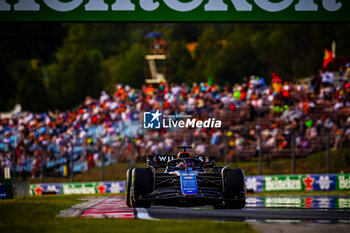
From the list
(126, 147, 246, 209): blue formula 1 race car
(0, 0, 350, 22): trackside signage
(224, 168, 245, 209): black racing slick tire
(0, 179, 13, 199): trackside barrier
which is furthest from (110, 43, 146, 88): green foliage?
(224, 168, 245, 209): black racing slick tire

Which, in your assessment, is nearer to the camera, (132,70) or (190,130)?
(190,130)

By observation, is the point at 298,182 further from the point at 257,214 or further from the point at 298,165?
the point at 257,214

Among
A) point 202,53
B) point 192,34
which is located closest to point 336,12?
point 202,53

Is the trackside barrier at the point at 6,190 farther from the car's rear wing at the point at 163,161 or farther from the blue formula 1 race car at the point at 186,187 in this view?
the blue formula 1 race car at the point at 186,187

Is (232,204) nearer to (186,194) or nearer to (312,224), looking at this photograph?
(186,194)

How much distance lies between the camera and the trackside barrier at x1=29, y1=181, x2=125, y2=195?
25.8 m

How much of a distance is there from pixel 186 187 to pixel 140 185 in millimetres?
959

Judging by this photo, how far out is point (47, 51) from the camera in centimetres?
7156

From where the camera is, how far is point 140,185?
1407 centimetres

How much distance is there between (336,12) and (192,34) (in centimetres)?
5700

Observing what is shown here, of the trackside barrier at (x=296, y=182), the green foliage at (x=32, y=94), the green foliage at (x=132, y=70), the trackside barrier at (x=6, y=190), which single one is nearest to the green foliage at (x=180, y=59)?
the green foliage at (x=132, y=70)

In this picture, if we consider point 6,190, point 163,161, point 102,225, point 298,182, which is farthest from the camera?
point 298,182

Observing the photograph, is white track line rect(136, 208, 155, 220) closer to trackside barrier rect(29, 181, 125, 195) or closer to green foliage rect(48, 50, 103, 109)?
trackside barrier rect(29, 181, 125, 195)

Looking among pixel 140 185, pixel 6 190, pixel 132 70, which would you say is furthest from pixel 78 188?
pixel 132 70
